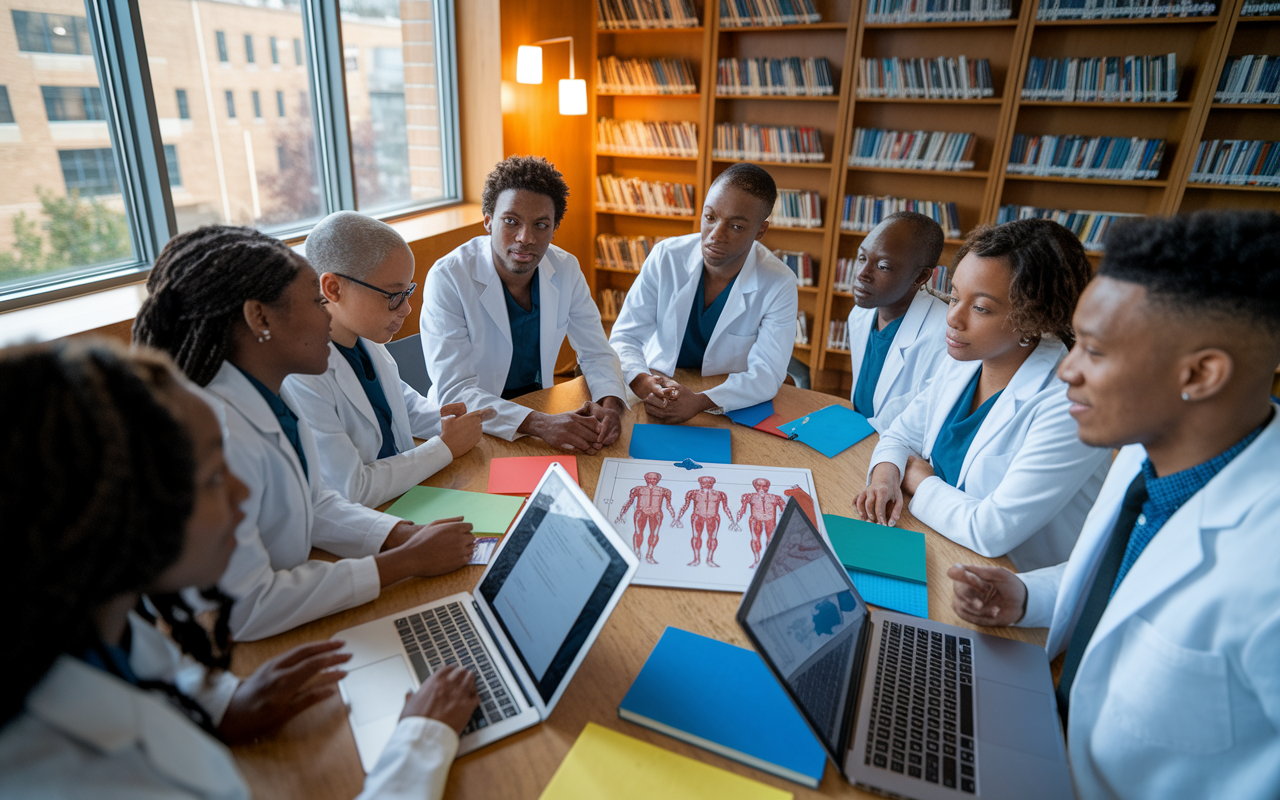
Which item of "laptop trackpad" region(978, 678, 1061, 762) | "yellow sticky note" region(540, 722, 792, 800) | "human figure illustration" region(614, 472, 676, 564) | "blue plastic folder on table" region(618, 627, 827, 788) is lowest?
"laptop trackpad" region(978, 678, 1061, 762)

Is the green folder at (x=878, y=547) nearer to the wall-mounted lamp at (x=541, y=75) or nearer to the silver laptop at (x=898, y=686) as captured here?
the silver laptop at (x=898, y=686)

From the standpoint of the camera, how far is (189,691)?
89 centimetres

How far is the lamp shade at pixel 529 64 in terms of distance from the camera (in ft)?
12.4

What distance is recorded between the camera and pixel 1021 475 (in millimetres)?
1386

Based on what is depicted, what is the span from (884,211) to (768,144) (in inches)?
35.1

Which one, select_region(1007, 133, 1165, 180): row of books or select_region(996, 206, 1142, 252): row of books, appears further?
select_region(996, 206, 1142, 252): row of books

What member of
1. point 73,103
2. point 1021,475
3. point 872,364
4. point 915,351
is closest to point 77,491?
point 1021,475

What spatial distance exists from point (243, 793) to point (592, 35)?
4935 millimetres

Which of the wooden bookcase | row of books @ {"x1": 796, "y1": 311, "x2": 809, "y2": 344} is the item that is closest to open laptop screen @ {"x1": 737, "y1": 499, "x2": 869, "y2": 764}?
the wooden bookcase

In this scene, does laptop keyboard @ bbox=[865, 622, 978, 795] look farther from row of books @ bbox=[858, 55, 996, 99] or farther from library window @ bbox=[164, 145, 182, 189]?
row of books @ bbox=[858, 55, 996, 99]

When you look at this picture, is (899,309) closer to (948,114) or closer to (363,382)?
(363,382)

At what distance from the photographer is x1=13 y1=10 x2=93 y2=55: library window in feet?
7.11

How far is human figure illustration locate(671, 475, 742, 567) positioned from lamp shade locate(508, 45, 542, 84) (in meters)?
3.16

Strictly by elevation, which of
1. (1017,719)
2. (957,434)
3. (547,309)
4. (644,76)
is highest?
(644,76)
